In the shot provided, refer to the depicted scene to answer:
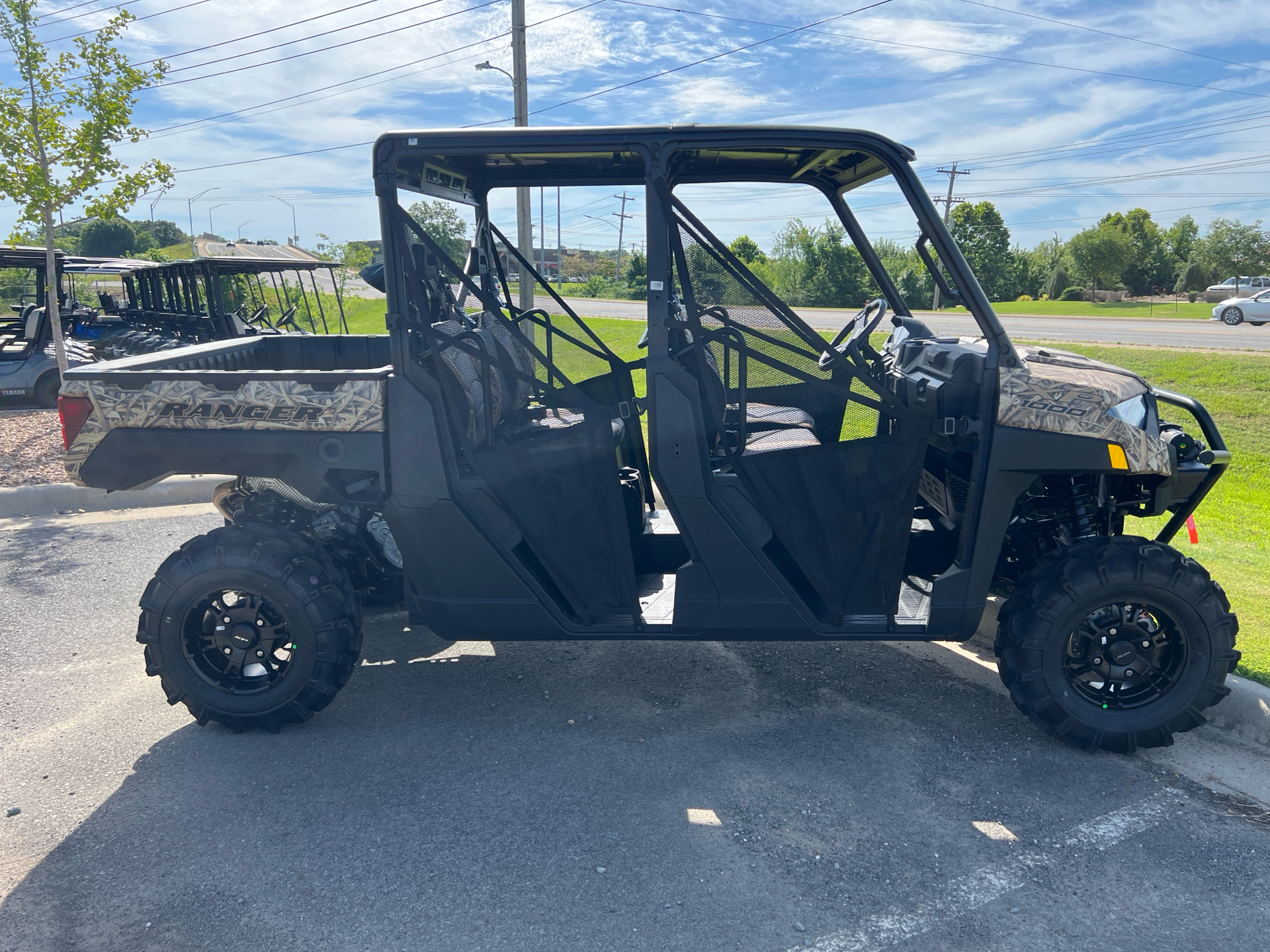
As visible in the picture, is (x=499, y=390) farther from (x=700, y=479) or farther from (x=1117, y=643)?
(x=1117, y=643)

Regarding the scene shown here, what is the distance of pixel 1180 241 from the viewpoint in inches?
2201

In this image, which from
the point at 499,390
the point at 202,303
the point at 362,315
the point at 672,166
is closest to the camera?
the point at 672,166

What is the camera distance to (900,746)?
3693 mm

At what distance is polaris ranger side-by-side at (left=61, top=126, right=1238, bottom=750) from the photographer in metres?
3.42

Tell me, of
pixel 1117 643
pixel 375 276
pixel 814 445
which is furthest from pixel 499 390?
pixel 1117 643

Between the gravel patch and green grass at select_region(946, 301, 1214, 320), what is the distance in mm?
27325

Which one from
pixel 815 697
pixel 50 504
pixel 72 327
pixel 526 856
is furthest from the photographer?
pixel 72 327

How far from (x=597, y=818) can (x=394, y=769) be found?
2.97 ft

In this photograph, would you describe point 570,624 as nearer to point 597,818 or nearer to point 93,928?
point 597,818

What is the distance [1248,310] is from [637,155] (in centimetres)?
2934

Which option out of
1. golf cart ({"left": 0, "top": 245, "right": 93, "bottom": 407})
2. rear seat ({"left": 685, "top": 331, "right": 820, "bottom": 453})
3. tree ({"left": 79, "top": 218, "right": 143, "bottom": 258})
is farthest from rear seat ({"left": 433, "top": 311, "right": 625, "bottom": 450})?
tree ({"left": 79, "top": 218, "right": 143, "bottom": 258})

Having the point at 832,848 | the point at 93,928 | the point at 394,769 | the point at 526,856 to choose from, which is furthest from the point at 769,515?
the point at 93,928

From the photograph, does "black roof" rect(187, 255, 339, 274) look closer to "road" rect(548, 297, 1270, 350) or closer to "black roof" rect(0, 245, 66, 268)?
"black roof" rect(0, 245, 66, 268)

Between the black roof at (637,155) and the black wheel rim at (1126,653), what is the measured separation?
6.64 feet
